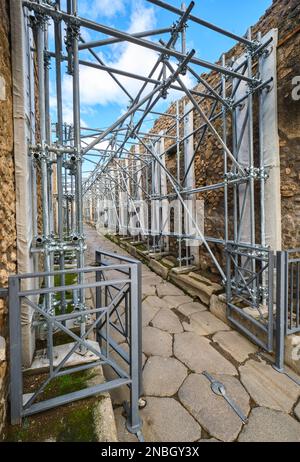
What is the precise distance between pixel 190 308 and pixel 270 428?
182cm

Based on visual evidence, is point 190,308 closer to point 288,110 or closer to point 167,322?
point 167,322

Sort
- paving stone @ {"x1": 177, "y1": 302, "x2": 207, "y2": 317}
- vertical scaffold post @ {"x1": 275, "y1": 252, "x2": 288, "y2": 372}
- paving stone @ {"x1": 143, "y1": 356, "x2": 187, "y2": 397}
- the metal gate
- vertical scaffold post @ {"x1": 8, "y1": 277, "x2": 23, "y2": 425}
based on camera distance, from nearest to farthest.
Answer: vertical scaffold post @ {"x1": 8, "y1": 277, "x2": 23, "y2": 425} → paving stone @ {"x1": 143, "y1": 356, "x2": 187, "y2": 397} → vertical scaffold post @ {"x1": 275, "y1": 252, "x2": 288, "y2": 372} → the metal gate → paving stone @ {"x1": 177, "y1": 302, "x2": 207, "y2": 317}

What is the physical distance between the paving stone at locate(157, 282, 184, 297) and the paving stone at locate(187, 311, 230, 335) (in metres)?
0.84

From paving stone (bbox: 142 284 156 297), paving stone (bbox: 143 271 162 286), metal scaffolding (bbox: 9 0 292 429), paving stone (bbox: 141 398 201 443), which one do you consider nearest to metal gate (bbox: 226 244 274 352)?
metal scaffolding (bbox: 9 0 292 429)

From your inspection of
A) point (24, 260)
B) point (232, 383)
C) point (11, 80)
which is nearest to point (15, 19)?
point (11, 80)

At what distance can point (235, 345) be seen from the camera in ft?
7.70

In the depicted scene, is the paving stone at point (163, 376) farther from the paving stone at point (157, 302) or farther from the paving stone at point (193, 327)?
the paving stone at point (157, 302)

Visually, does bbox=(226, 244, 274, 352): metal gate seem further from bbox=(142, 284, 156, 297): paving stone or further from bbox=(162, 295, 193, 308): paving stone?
bbox=(142, 284, 156, 297): paving stone

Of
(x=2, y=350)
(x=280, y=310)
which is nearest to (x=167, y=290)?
(x=280, y=310)

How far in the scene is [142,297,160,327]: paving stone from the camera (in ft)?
9.53

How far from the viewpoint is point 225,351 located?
2.25 m

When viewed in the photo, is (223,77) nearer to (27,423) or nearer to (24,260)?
(24,260)

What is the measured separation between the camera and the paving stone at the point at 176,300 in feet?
11.1

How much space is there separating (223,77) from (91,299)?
13.5 ft
